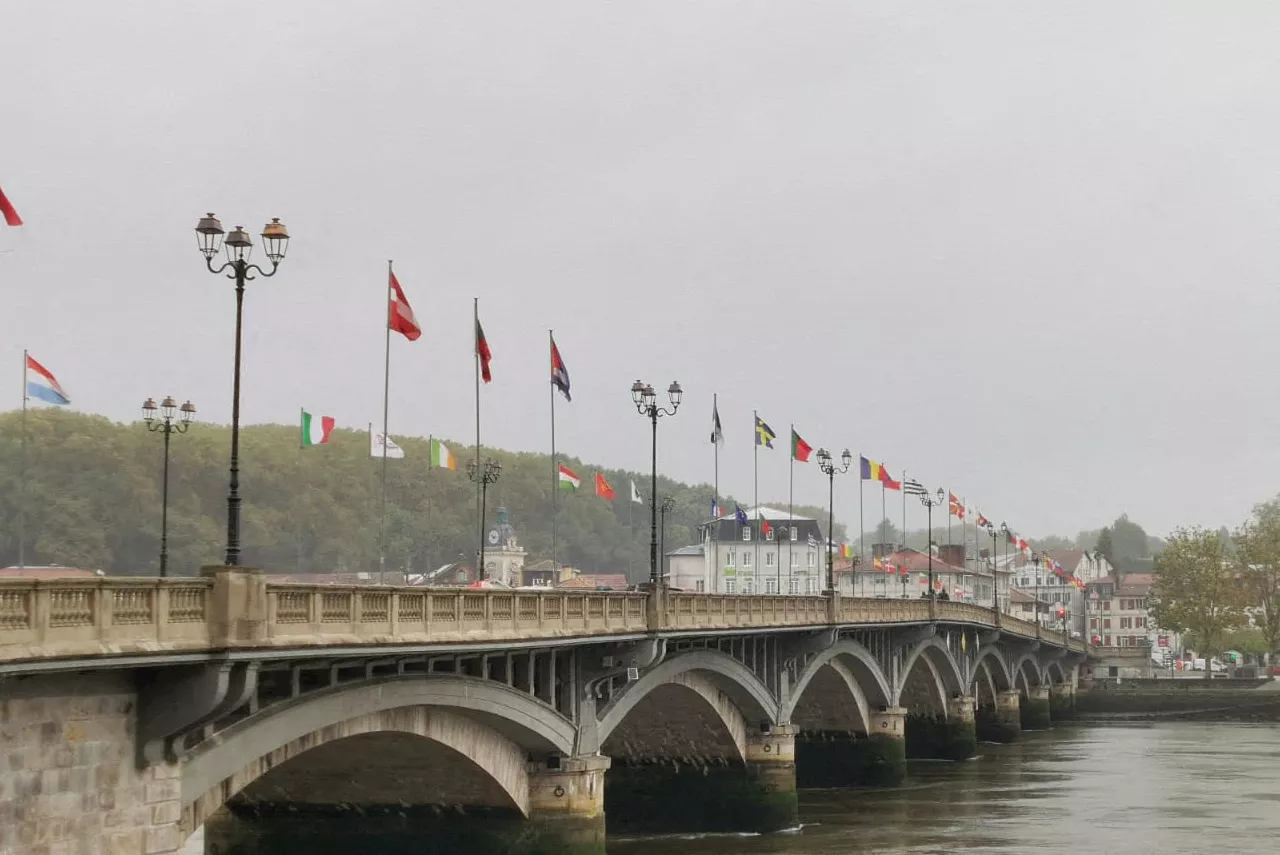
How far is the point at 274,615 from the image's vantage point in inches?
1061

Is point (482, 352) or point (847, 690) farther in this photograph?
point (847, 690)

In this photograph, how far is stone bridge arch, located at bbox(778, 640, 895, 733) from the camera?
76125 mm

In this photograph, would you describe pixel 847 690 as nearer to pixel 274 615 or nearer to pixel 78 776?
pixel 274 615

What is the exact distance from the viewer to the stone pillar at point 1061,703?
487 feet

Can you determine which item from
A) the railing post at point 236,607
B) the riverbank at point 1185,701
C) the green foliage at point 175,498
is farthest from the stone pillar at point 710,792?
the riverbank at point 1185,701

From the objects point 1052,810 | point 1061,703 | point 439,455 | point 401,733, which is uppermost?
point 439,455

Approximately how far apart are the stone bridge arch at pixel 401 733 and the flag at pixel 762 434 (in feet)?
107

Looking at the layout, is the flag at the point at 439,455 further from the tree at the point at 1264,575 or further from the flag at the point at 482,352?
the tree at the point at 1264,575

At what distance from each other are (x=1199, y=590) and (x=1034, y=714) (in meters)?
41.3

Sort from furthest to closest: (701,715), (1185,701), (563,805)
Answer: (1185,701)
(701,715)
(563,805)

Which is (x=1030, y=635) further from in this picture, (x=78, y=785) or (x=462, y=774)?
(x=78, y=785)

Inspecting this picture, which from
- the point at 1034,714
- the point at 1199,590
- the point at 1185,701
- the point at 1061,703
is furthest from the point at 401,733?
the point at 1199,590

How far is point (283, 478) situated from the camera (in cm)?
14662

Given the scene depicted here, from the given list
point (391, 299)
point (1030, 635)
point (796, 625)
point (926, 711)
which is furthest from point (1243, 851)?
point (1030, 635)
